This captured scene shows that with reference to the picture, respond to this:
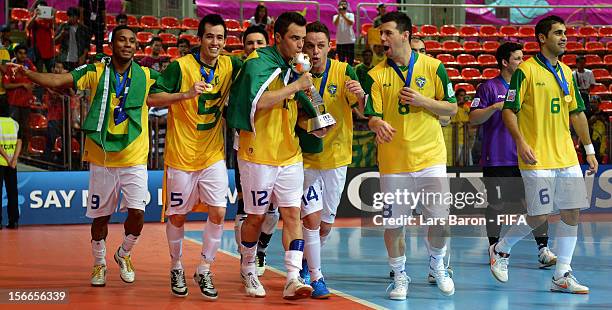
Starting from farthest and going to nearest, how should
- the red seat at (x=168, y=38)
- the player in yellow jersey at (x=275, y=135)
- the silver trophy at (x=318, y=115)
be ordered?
the red seat at (x=168, y=38), the silver trophy at (x=318, y=115), the player in yellow jersey at (x=275, y=135)

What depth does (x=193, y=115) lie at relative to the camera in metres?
8.33

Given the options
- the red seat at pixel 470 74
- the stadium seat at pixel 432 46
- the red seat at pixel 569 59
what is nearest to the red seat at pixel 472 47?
the stadium seat at pixel 432 46

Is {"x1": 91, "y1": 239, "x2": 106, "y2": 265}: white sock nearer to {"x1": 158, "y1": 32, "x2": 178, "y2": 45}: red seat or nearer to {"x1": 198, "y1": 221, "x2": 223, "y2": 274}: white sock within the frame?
{"x1": 198, "y1": 221, "x2": 223, "y2": 274}: white sock

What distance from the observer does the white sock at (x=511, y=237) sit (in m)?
9.55

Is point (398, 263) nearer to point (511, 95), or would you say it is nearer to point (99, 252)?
point (511, 95)

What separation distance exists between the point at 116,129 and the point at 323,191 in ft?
6.61

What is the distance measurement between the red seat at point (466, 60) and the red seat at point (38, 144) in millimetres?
12145

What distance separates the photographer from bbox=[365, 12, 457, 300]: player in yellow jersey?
328 inches

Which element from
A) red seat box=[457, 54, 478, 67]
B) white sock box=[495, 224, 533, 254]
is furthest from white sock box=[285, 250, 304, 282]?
red seat box=[457, 54, 478, 67]

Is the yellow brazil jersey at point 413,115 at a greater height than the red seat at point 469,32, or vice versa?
the red seat at point 469,32

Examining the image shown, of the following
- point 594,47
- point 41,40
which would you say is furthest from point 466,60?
point 41,40

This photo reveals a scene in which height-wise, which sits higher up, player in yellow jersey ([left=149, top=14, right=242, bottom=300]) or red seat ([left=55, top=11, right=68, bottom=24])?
red seat ([left=55, top=11, right=68, bottom=24])

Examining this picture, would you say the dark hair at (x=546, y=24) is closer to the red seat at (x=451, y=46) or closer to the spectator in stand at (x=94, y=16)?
the spectator in stand at (x=94, y=16)

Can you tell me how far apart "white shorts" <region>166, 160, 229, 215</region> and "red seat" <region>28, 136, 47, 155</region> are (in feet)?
23.4
